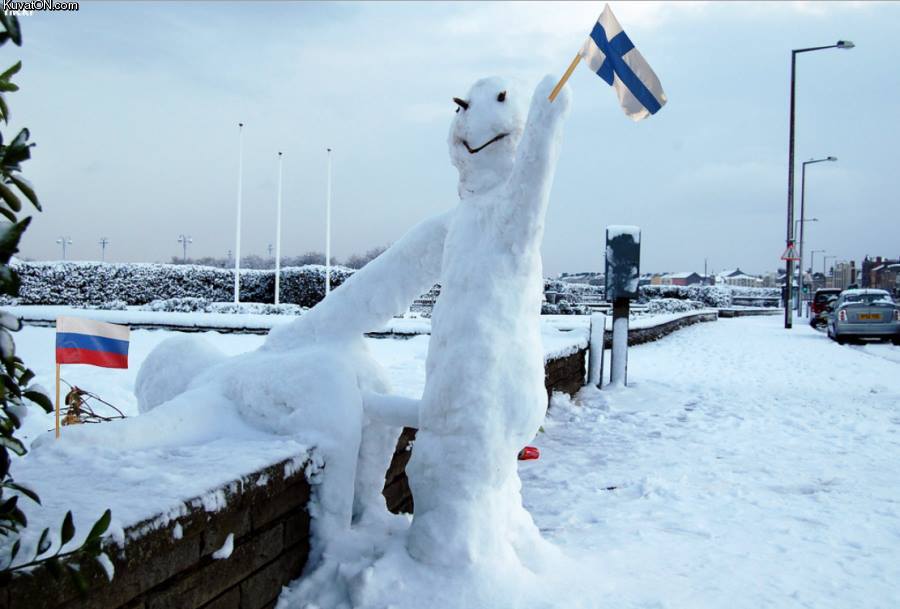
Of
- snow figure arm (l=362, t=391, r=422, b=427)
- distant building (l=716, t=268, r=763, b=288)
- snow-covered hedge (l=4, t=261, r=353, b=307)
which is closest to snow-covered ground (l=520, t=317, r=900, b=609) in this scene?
snow figure arm (l=362, t=391, r=422, b=427)

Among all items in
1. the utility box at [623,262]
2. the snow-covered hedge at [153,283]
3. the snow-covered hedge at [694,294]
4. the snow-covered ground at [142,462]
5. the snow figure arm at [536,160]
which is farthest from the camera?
the snow-covered hedge at [694,294]

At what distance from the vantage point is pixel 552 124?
8.69 feet

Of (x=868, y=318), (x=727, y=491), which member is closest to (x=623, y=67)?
(x=727, y=491)

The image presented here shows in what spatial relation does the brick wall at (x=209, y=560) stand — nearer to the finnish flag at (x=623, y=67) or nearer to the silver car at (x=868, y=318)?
the finnish flag at (x=623, y=67)

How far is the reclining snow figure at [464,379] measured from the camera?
8.84ft

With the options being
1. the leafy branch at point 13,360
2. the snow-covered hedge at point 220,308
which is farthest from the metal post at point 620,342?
the leafy branch at point 13,360

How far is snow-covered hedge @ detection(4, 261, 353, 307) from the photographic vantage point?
69.7ft

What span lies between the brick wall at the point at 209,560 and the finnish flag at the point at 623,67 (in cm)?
193

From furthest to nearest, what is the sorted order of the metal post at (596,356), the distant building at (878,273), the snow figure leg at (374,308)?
the distant building at (878,273) < the metal post at (596,356) < the snow figure leg at (374,308)

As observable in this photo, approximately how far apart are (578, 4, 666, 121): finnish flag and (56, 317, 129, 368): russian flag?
89.1 inches

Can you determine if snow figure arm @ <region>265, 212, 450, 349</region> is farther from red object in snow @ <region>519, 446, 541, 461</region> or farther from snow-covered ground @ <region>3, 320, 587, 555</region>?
red object in snow @ <region>519, 446, 541, 461</region>

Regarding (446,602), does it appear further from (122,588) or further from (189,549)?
(122,588)

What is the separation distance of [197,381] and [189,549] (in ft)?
4.20

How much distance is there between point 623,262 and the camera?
8.62 metres
